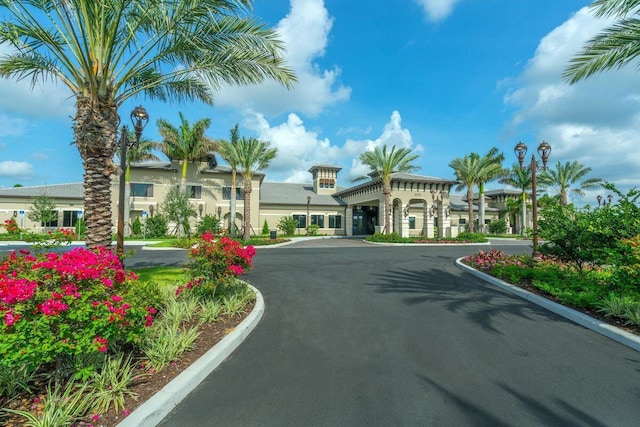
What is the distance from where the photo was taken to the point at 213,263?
6551 mm

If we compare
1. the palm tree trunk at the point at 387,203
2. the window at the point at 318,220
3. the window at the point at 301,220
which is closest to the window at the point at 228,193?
the window at the point at 301,220

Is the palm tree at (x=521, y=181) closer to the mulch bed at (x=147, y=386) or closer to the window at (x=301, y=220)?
the window at (x=301, y=220)

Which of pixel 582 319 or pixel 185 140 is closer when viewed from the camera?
pixel 582 319

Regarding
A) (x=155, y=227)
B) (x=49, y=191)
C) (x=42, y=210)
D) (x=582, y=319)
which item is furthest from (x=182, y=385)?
(x=49, y=191)

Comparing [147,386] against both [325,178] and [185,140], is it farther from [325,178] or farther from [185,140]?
[325,178]

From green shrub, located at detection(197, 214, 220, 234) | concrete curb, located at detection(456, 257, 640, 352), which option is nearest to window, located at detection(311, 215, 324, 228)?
green shrub, located at detection(197, 214, 220, 234)

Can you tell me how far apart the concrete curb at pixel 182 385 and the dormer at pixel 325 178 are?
35.2 meters

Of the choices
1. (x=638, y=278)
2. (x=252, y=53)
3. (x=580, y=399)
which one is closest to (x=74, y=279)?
(x=580, y=399)

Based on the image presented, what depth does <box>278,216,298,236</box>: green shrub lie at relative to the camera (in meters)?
33.4

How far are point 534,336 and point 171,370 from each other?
5.73 metres

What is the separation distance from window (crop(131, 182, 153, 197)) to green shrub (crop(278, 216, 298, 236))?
534 inches

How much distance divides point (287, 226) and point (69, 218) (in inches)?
877

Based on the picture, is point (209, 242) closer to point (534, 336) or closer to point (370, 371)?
point (370, 371)

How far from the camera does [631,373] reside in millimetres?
4008
